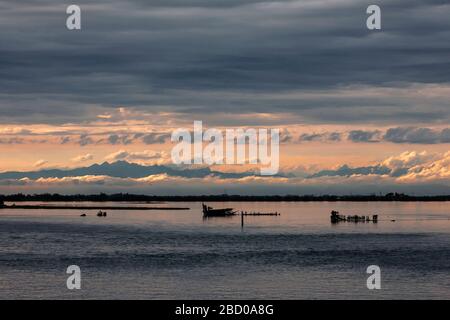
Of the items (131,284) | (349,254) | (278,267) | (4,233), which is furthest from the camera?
(4,233)

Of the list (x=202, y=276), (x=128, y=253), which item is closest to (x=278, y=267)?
(x=202, y=276)

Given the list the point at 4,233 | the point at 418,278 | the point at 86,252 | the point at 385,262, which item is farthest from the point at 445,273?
the point at 4,233

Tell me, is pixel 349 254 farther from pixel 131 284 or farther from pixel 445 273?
pixel 131 284

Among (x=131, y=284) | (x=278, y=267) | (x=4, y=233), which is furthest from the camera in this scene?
(x=4, y=233)

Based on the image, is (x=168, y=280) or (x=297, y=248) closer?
(x=168, y=280)

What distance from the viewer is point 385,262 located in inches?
3342

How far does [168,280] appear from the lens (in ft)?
220

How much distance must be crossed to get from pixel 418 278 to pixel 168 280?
74.8 feet

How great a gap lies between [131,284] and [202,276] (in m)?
8.28

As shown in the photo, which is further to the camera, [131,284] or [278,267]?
[278,267]
